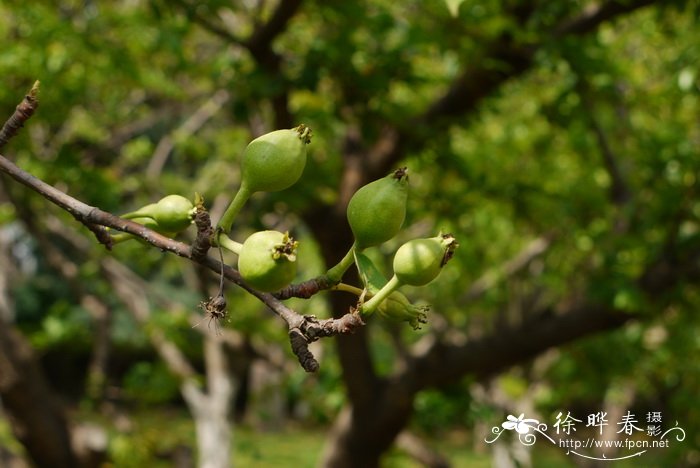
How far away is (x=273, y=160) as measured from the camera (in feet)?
3.65

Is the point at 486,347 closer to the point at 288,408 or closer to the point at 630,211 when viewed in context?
the point at 630,211

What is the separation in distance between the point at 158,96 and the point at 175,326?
252 cm

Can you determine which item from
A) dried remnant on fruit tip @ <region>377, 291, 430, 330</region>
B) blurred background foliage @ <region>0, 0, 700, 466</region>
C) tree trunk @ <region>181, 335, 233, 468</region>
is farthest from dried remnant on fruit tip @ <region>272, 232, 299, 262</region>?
tree trunk @ <region>181, 335, 233, 468</region>

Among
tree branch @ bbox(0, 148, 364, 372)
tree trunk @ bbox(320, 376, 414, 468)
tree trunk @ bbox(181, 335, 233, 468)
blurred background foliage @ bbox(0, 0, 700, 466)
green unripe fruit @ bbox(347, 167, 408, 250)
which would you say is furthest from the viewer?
tree trunk @ bbox(181, 335, 233, 468)

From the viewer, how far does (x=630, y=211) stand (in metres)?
4.61

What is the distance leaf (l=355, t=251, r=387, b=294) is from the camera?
1.10 m

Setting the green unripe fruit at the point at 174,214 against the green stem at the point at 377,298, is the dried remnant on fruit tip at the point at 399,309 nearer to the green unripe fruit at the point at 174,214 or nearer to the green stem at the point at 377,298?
the green stem at the point at 377,298

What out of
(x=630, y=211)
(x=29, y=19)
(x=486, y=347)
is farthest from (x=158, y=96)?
(x=630, y=211)

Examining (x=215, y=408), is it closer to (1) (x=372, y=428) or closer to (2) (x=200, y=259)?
(1) (x=372, y=428)

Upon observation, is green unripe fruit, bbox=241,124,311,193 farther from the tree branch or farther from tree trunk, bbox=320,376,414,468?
tree trunk, bbox=320,376,414,468

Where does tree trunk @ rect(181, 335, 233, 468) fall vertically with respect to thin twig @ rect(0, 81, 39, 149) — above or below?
above

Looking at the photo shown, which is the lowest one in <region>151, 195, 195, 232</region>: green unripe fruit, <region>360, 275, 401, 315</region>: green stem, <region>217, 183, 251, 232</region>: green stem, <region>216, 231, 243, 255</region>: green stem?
<region>360, 275, 401, 315</region>: green stem

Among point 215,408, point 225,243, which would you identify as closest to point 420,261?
point 225,243

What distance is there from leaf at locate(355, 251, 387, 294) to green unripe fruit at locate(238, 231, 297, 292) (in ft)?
0.35
